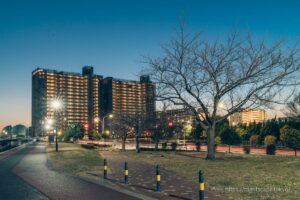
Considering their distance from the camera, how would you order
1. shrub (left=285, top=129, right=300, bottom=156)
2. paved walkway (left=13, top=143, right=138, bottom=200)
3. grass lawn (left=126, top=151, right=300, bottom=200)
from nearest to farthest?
grass lawn (left=126, top=151, right=300, bottom=200), paved walkway (left=13, top=143, right=138, bottom=200), shrub (left=285, top=129, right=300, bottom=156)

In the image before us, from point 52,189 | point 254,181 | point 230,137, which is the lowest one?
point 230,137

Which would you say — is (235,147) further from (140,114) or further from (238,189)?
(238,189)

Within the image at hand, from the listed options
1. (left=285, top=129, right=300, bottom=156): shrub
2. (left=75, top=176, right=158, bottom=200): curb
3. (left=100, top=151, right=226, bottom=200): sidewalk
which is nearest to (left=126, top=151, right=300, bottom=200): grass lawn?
(left=100, top=151, right=226, bottom=200): sidewalk

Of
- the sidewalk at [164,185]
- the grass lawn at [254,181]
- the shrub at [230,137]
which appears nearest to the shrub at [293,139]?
the shrub at [230,137]

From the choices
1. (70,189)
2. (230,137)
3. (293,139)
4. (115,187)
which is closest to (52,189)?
(70,189)

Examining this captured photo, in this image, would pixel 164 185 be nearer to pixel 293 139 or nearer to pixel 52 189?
pixel 52 189

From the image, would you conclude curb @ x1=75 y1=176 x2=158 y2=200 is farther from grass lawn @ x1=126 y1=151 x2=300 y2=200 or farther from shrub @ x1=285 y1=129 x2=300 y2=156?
shrub @ x1=285 y1=129 x2=300 y2=156

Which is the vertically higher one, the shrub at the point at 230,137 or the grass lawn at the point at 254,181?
the grass lawn at the point at 254,181

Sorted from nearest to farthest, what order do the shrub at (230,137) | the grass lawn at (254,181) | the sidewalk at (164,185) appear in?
the grass lawn at (254,181) → the sidewalk at (164,185) → the shrub at (230,137)

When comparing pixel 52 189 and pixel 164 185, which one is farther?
pixel 164 185

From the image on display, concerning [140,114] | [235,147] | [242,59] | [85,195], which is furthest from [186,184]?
[235,147]

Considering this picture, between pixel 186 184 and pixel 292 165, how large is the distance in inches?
310

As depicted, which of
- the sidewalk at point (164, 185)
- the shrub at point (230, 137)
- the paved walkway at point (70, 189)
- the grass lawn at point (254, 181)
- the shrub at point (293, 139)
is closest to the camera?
the grass lawn at point (254, 181)

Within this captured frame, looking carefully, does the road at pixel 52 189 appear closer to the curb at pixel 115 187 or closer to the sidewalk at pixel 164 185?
the curb at pixel 115 187
